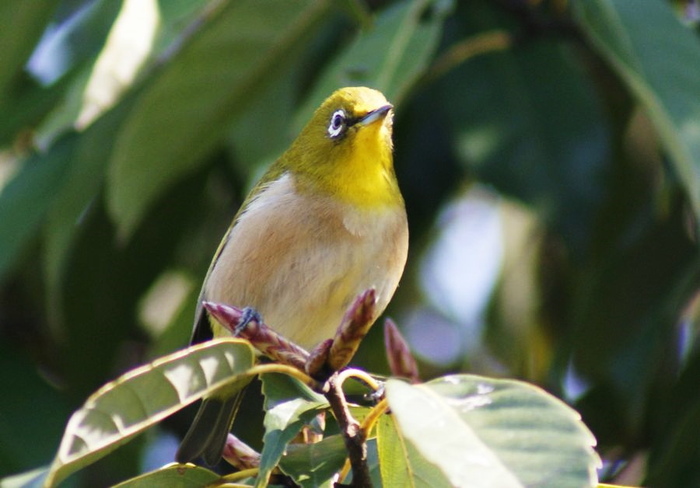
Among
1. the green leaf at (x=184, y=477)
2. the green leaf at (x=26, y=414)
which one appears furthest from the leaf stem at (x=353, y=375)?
the green leaf at (x=26, y=414)

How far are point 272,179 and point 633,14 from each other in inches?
54.8

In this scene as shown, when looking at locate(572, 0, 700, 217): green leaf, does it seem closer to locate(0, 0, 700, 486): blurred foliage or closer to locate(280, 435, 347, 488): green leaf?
locate(0, 0, 700, 486): blurred foliage

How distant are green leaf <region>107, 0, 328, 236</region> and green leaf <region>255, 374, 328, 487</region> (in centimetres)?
175

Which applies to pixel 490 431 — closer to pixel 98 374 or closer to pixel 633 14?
pixel 633 14

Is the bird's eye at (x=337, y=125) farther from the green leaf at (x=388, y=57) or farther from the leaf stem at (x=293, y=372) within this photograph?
the leaf stem at (x=293, y=372)

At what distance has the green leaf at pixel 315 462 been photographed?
220cm

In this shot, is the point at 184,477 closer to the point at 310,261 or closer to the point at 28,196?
the point at 310,261

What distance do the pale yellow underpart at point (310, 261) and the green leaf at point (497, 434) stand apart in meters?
1.20

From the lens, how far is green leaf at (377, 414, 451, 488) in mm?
2250

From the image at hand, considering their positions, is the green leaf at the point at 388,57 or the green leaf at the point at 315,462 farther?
the green leaf at the point at 388,57

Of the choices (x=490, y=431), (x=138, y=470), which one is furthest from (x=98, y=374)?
(x=490, y=431)

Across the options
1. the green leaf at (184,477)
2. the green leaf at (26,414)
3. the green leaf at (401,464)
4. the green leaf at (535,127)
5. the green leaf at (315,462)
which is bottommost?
the green leaf at (535,127)

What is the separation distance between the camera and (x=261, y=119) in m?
4.70

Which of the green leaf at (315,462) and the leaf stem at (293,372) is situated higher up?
the leaf stem at (293,372)
